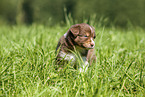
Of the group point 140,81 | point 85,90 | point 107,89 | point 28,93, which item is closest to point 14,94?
point 28,93

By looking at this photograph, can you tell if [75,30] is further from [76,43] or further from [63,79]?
[63,79]

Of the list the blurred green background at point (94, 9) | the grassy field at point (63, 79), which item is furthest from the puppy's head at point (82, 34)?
the blurred green background at point (94, 9)

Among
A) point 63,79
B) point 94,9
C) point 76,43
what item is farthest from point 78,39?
point 94,9

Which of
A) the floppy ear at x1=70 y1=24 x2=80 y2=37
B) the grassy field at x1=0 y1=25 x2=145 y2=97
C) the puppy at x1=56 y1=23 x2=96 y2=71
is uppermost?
the floppy ear at x1=70 y1=24 x2=80 y2=37

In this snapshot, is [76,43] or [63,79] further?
[76,43]

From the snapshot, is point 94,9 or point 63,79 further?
point 94,9

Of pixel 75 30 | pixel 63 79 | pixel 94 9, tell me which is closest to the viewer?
pixel 63 79

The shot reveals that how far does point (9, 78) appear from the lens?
8.69 ft

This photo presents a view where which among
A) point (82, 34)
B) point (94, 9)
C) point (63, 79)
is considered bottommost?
point (63, 79)

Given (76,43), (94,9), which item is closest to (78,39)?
(76,43)

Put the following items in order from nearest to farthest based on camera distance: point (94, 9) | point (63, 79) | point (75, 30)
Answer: point (63, 79) < point (75, 30) < point (94, 9)

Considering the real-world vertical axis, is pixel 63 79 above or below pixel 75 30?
below

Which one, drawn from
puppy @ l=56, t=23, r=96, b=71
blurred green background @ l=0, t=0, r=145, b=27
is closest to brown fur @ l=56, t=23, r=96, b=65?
puppy @ l=56, t=23, r=96, b=71

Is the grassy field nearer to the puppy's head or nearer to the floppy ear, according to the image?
the puppy's head
